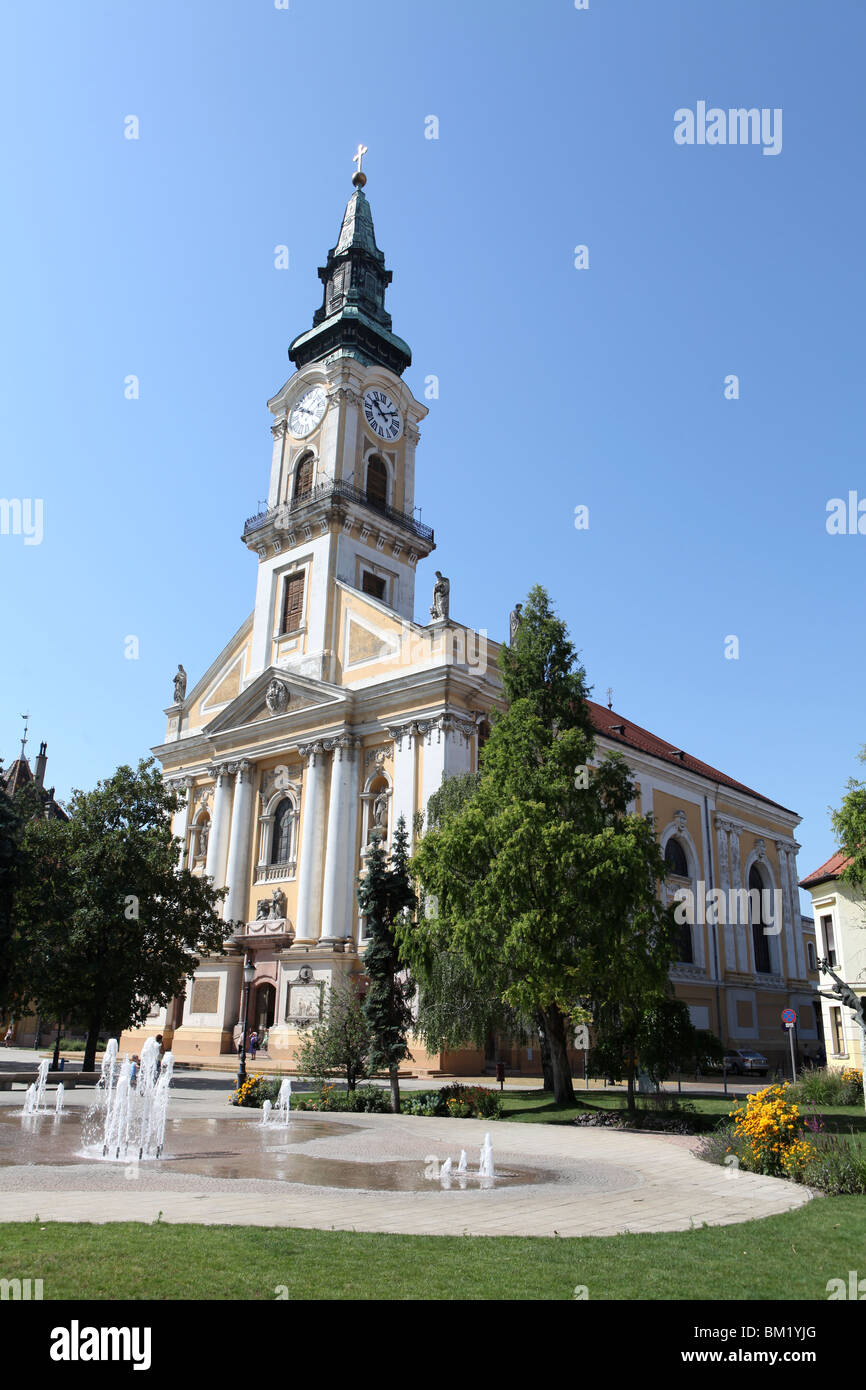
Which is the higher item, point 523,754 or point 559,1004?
point 523,754

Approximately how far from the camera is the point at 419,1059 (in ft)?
111

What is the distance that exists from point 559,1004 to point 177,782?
30.9 m

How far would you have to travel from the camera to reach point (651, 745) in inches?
2194

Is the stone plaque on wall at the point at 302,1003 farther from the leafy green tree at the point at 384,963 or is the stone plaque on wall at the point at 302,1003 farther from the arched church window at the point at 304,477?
the arched church window at the point at 304,477

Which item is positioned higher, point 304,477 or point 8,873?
point 304,477

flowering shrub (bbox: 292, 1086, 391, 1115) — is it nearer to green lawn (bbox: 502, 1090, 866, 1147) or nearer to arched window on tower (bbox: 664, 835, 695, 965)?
green lawn (bbox: 502, 1090, 866, 1147)

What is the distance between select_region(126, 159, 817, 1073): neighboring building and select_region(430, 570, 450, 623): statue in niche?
88mm

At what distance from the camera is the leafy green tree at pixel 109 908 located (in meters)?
28.5

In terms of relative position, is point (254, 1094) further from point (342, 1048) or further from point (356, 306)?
point (356, 306)

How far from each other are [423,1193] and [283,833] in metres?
32.9

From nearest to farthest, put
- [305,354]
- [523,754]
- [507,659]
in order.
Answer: [523,754] → [507,659] → [305,354]

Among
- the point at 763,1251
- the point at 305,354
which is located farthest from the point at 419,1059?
the point at 305,354

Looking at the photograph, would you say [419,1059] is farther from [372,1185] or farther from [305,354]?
[305,354]

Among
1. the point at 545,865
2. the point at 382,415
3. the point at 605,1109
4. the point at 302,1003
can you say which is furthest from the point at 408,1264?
the point at 382,415
